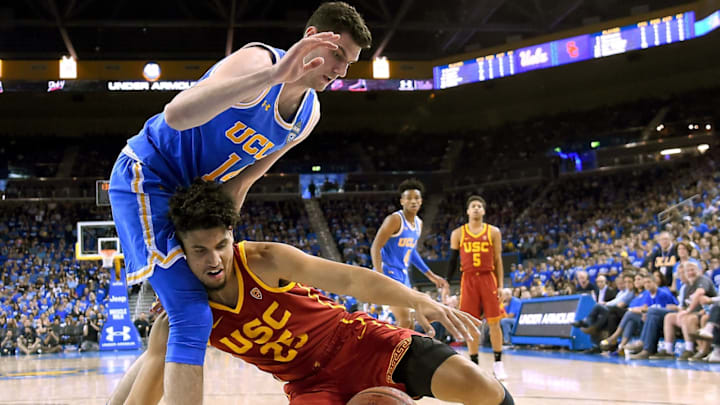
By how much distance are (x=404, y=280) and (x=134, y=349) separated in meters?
9.10

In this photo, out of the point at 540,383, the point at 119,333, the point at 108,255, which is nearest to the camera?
the point at 540,383

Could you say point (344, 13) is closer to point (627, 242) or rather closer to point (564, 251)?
point (627, 242)

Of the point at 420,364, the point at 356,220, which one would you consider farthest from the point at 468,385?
the point at 356,220

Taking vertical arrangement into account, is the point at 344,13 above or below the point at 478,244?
above

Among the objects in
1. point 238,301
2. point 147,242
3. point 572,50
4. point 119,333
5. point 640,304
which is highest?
point 572,50

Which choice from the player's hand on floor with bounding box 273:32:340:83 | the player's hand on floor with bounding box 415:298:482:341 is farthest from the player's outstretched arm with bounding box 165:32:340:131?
the player's hand on floor with bounding box 415:298:482:341

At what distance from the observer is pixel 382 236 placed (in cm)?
823

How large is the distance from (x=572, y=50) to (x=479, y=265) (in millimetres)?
15000

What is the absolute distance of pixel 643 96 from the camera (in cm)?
2603

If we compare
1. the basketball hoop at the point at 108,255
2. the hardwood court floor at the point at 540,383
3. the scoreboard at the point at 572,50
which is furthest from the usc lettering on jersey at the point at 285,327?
the scoreboard at the point at 572,50

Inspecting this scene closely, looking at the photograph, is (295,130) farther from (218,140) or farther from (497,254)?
(497,254)

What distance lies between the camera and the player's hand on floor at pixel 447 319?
257 cm

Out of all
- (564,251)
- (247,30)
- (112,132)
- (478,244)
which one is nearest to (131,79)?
(247,30)

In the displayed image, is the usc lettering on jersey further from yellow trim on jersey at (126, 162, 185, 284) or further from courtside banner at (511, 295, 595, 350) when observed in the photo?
courtside banner at (511, 295, 595, 350)
